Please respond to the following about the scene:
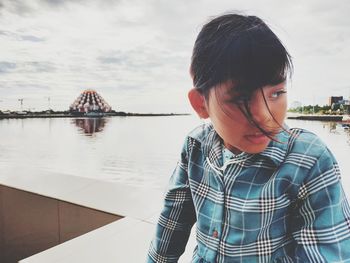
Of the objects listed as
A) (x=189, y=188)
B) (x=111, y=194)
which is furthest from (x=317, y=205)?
(x=111, y=194)

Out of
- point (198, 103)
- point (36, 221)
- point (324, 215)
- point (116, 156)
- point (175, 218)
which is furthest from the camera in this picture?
point (116, 156)

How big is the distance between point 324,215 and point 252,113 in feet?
0.70

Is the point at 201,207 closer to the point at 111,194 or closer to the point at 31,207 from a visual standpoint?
the point at 111,194

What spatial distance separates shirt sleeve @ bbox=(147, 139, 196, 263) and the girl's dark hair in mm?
264

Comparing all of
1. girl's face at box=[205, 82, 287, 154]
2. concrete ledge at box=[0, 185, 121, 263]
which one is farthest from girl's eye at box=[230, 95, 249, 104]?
concrete ledge at box=[0, 185, 121, 263]

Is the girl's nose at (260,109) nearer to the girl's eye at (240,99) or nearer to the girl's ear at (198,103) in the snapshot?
the girl's eye at (240,99)

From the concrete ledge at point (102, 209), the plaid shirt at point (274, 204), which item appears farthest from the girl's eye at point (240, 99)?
the concrete ledge at point (102, 209)

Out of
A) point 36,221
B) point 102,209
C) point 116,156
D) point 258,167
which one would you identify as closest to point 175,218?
point 258,167

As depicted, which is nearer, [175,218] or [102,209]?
[175,218]

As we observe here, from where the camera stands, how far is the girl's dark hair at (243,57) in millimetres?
534

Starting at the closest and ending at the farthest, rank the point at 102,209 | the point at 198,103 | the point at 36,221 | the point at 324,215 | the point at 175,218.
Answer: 1. the point at 324,215
2. the point at 198,103
3. the point at 175,218
4. the point at 102,209
5. the point at 36,221

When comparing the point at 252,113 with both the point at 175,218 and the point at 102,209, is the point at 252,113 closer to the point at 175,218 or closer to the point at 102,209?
the point at 175,218

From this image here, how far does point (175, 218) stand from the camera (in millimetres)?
778

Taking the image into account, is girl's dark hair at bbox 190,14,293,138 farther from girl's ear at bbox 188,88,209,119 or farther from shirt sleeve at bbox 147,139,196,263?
shirt sleeve at bbox 147,139,196,263
